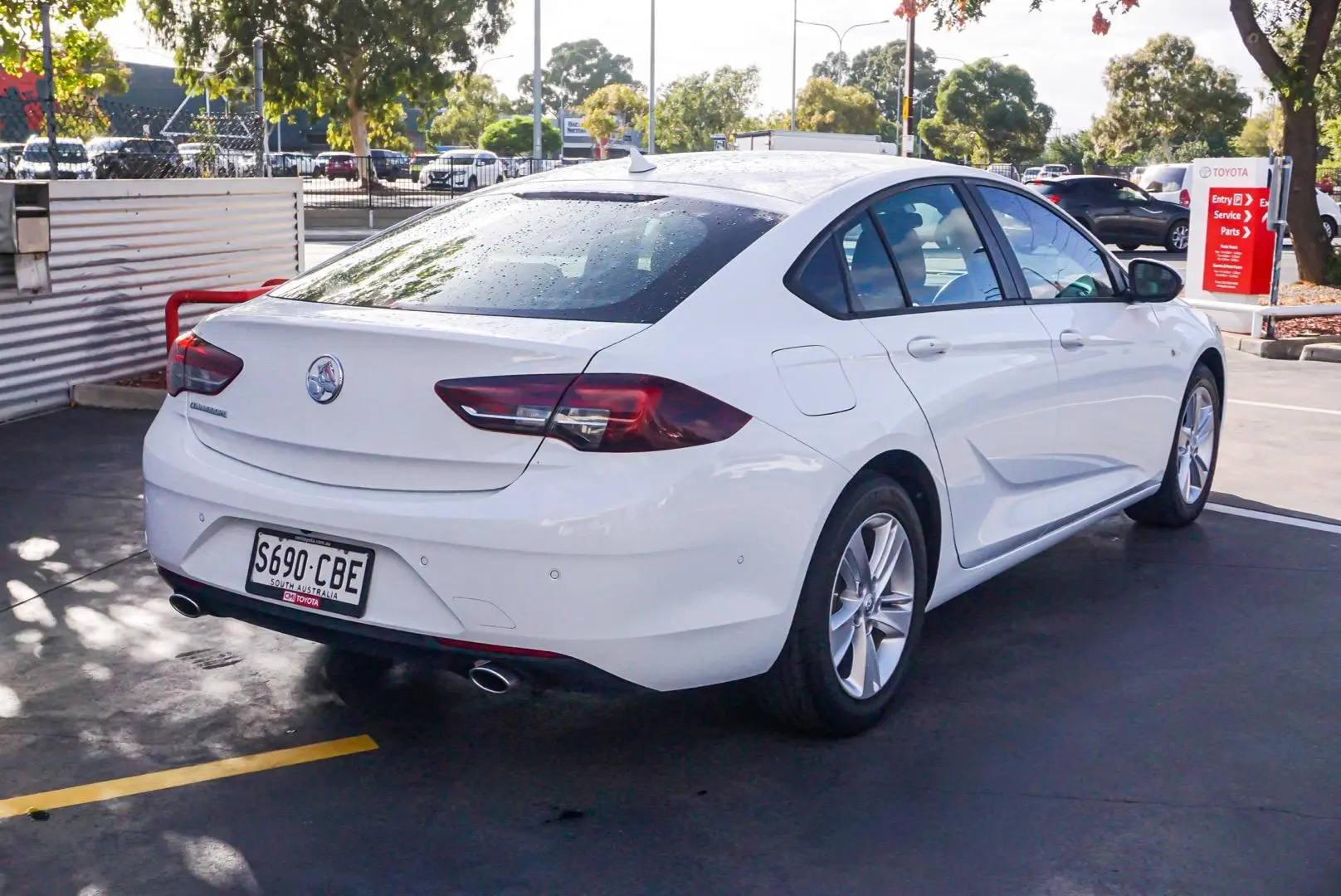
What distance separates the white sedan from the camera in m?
3.56

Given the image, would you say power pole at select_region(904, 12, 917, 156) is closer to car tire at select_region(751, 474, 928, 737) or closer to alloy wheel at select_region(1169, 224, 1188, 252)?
alloy wheel at select_region(1169, 224, 1188, 252)

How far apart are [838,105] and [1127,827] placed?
75.1 metres

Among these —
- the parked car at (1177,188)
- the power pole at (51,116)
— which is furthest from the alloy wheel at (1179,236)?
the power pole at (51,116)

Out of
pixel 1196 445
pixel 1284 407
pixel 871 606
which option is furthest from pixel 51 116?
pixel 1284 407

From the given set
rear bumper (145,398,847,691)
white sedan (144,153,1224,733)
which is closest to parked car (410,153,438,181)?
white sedan (144,153,1224,733)

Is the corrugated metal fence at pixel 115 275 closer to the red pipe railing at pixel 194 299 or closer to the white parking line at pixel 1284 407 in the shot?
the red pipe railing at pixel 194 299

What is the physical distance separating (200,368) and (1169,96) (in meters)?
72.8

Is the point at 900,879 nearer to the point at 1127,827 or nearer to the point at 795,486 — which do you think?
the point at 1127,827

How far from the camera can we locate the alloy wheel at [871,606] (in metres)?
4.18

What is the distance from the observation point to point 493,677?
3631mm

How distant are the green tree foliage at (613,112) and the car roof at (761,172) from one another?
69.5 meters

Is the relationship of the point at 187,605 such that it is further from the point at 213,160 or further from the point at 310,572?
the point at 213,160

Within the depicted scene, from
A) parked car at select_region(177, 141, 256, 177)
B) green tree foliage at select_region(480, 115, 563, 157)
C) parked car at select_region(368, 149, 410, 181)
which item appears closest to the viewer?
parked car at select_region(177, 141, 256, 177)

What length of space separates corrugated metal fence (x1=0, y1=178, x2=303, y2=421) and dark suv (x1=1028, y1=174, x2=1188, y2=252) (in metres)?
21.1
